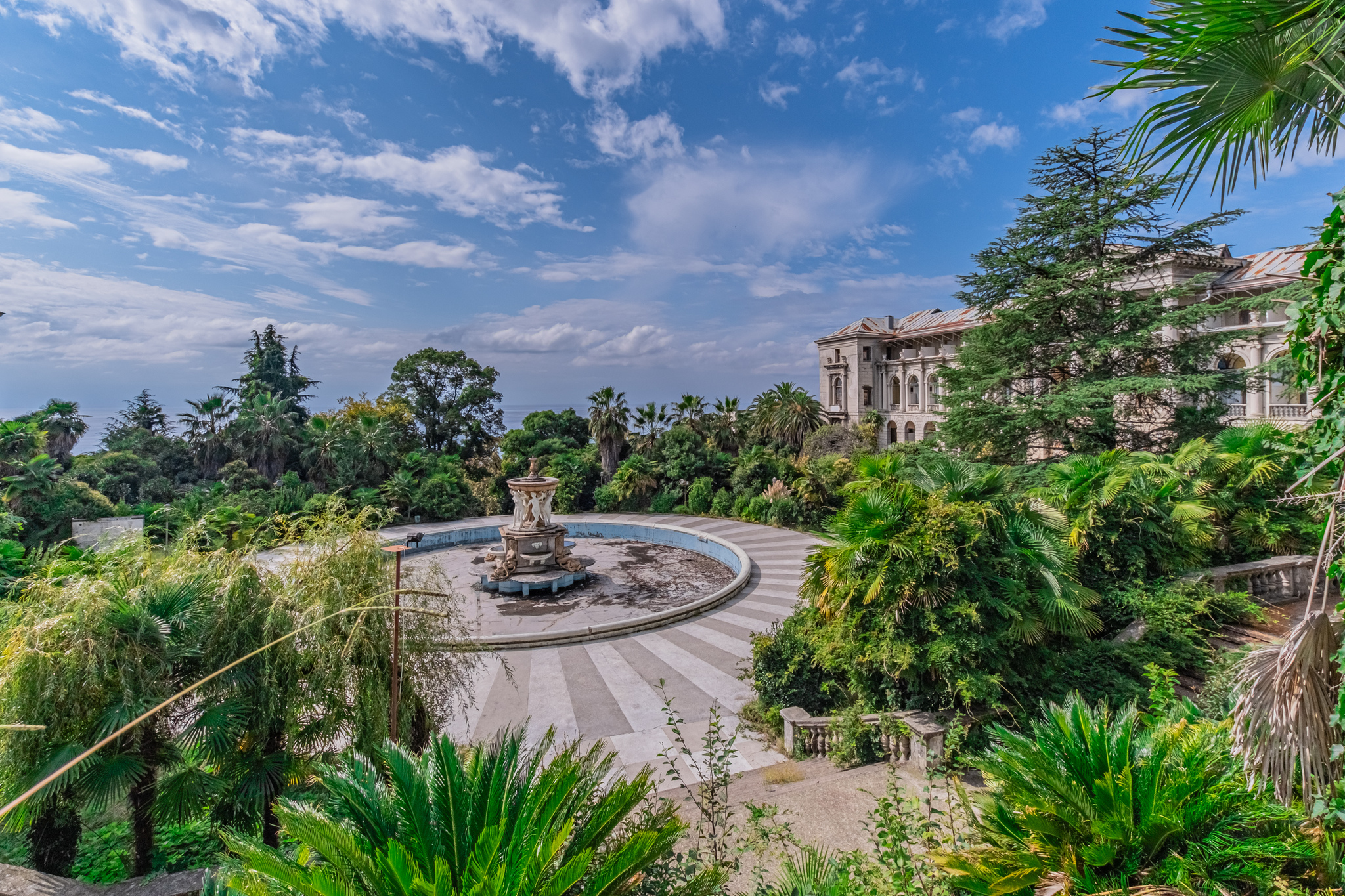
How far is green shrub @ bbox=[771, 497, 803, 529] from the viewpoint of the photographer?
24.5 meters

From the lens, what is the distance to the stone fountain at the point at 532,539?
59.3 feet

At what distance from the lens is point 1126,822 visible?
4.30m

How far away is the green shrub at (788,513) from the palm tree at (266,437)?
74.9 feet

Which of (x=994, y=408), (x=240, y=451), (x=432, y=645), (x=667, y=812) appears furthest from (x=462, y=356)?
(x=667, y=812)

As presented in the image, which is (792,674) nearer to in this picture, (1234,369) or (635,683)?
(635,683)

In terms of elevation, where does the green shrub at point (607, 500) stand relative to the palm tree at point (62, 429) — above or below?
below

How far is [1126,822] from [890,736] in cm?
396

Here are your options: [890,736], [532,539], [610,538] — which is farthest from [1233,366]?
[532,539]

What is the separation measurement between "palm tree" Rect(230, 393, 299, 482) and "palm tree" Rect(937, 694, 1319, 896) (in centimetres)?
3124

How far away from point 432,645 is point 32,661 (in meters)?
3.22

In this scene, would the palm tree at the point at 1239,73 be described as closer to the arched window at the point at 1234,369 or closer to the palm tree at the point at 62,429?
the arched window at the point at 1234,369

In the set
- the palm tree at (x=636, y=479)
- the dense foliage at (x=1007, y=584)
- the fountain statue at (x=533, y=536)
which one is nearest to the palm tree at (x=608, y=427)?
the palm tree at (x=636, y=479)

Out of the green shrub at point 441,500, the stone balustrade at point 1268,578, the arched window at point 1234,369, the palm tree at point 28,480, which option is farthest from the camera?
the green shrub at point 441,500

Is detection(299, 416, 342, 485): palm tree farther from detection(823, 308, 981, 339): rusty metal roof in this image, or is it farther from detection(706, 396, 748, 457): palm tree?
detection(823, 308, 981, 339): rusty metal roof
